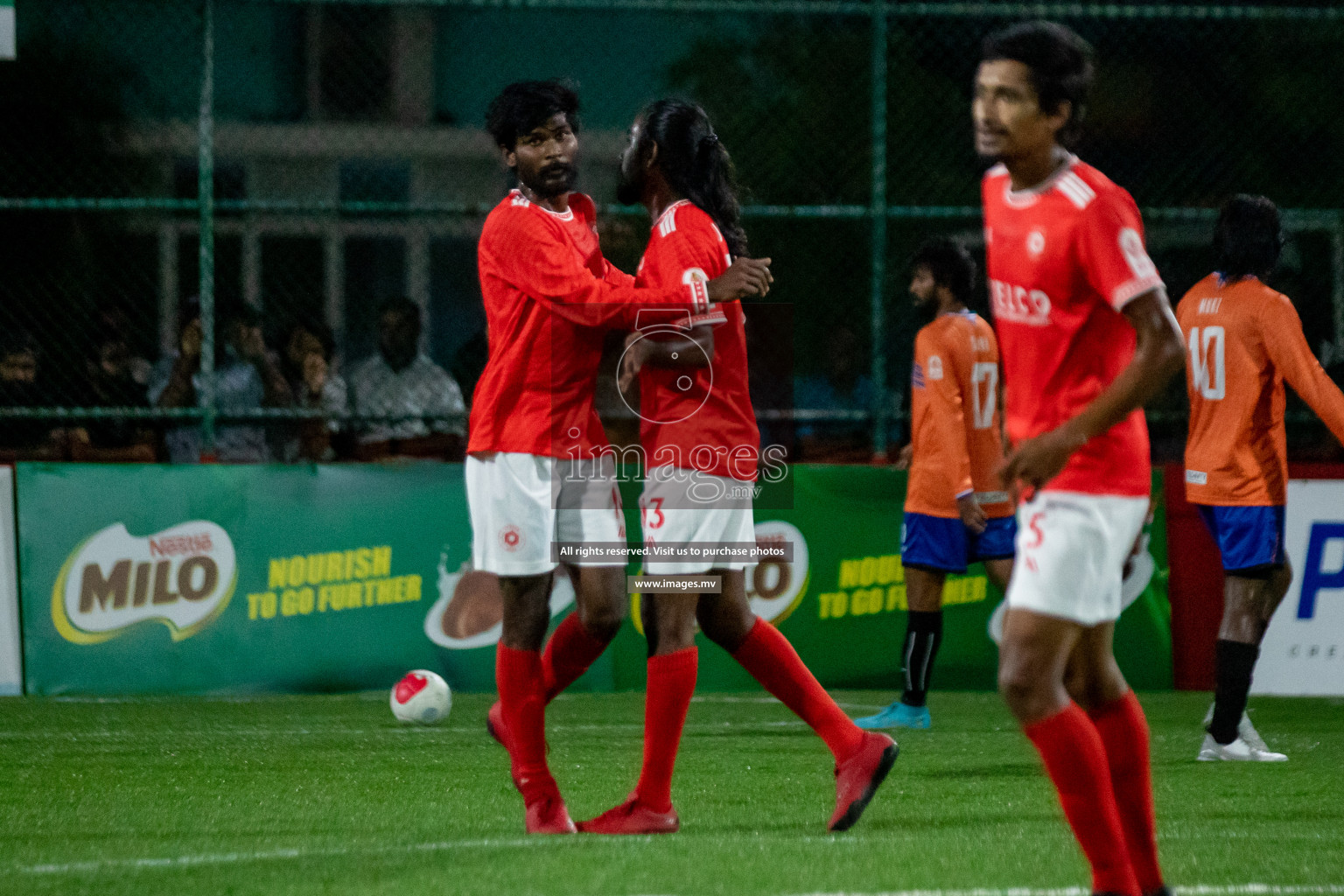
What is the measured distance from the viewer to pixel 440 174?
13.3 metres

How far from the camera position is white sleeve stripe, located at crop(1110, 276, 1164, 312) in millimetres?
3617

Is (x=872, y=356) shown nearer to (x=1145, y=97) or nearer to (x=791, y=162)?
(x=791, y=162)

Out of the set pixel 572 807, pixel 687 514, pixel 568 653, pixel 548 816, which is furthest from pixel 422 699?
pixel 687 514

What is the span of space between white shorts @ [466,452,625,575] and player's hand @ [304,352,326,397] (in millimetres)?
4784

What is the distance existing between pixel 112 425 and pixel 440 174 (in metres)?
→ 4.35

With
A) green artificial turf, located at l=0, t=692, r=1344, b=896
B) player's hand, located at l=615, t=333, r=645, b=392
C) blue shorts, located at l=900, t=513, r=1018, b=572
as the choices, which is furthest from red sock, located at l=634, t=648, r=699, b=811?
blue shorts, located at l=900, t=513, r=1018, b=572

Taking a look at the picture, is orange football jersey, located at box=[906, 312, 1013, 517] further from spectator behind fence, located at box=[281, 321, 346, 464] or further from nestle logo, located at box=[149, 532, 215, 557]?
nestle logo, located at box=[149, 532, 215, 557]

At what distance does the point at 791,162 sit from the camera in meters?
11.4

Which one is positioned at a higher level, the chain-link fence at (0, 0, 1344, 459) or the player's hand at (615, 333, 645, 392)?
the chain-link fence at (0, 0, 1344, 459)

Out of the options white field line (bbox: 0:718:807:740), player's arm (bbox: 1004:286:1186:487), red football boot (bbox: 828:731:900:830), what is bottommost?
white field line (bbox: 0:718:807:740)

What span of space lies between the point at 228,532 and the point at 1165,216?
5.38m

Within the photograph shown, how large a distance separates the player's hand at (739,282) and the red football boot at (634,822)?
144 cm

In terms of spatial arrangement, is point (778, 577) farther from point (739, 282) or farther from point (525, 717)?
point (739, 282)

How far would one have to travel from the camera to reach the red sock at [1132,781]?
3.86 meters
